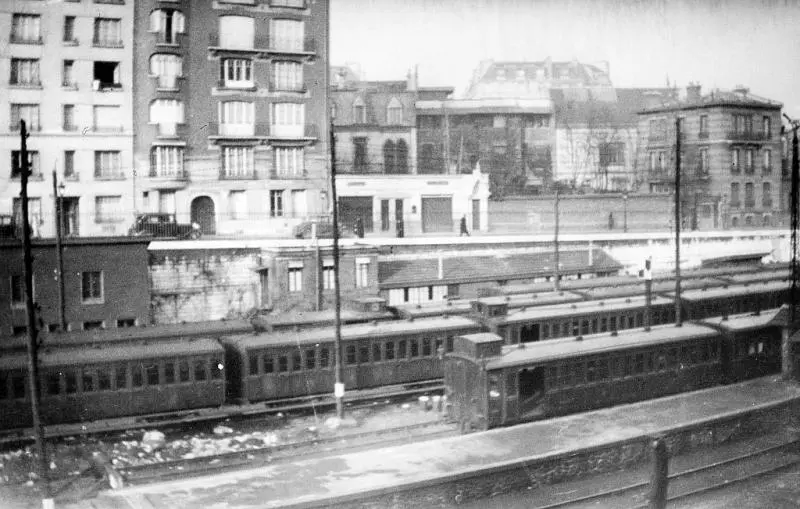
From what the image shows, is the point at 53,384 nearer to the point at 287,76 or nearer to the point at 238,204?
the point at 238,204

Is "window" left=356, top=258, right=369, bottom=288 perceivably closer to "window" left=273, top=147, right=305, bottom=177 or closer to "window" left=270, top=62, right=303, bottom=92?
"window" left=273, top=147, right=305, bottom=177

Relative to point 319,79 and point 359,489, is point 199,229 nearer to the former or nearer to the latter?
point 319,79

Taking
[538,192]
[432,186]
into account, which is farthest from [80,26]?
[538,192]

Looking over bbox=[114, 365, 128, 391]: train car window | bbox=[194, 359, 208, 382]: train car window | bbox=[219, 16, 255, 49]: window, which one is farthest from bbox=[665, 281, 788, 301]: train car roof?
bbox=[114, 365, 128, 391]: train car window

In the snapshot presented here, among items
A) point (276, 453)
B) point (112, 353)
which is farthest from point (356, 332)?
point (112, 353)

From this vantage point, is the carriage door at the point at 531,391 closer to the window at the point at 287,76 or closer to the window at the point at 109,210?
the window at the point at 287,76

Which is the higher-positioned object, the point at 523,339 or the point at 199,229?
the point at 199,229
